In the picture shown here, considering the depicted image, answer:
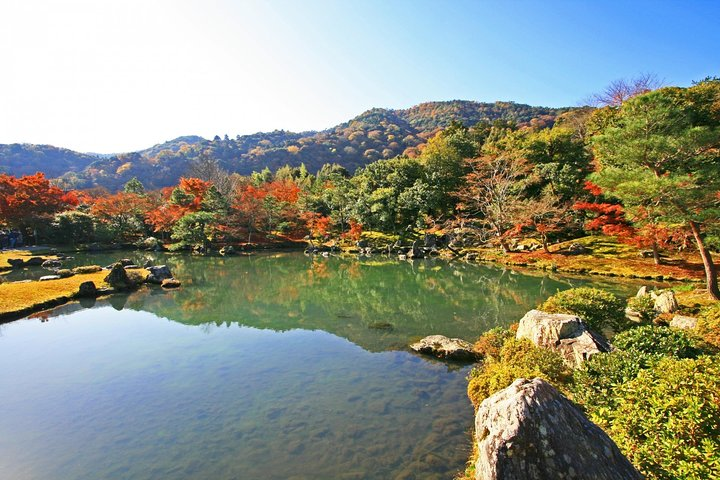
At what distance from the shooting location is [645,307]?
14.9 meters

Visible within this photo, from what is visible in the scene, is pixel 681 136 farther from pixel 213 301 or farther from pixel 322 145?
pixel 322 145

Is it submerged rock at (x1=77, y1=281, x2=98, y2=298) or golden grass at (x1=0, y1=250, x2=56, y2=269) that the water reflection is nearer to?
submerged rock at (x1=77, y1=281, x2=98, y2=298)

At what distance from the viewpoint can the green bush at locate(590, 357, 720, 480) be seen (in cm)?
427

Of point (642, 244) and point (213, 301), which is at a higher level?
point (642, 244)

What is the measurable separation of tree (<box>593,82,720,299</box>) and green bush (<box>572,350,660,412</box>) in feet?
33.4

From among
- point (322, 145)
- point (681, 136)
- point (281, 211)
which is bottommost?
point (281, 211)

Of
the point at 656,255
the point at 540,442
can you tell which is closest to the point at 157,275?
the point at 540,442

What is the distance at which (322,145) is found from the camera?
143 m

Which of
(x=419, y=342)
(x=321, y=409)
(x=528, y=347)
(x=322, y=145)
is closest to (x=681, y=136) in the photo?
(x=528, y=347)

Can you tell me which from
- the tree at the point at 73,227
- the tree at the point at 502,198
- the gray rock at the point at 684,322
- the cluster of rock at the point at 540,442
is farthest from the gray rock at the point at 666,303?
the tree at the point at 73,227

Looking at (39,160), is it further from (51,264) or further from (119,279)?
(119,279)

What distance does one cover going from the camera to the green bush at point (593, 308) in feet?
38.3

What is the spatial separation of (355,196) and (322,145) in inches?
3946

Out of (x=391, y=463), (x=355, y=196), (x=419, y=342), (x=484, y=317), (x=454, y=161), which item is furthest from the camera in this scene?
(x=355, y=196)
